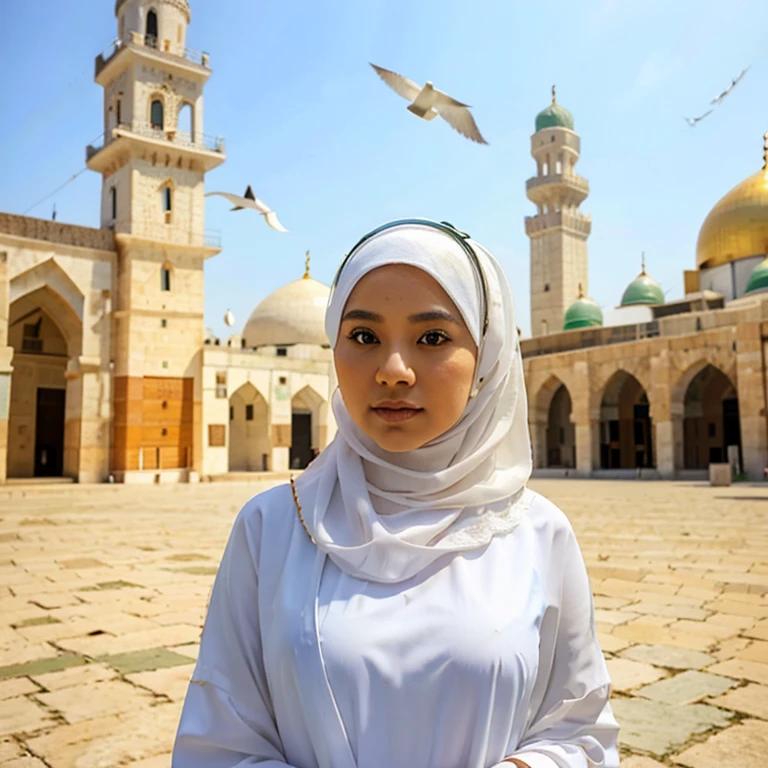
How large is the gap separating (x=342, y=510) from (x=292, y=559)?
5.3 inches

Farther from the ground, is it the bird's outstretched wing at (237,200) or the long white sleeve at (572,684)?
the bird's outstretched wing at (237,200)

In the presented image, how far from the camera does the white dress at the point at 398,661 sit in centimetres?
116

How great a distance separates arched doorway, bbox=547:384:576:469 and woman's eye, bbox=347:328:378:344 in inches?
1153

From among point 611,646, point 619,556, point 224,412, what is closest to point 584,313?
point 224,412

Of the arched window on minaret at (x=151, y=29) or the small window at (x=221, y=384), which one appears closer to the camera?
the arched window on minaret at (x=151, y=29)

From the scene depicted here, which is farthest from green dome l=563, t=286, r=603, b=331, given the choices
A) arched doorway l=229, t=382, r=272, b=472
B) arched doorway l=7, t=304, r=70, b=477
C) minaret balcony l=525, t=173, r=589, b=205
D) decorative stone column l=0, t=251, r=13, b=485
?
decorative stone column l=0, t=251, r=13, b=485

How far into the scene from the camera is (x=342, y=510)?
136 centimetres

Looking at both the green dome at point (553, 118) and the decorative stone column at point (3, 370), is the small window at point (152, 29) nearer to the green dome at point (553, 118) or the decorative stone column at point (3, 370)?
the decorative stone column at point (3, 370)

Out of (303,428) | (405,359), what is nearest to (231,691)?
(405,359)

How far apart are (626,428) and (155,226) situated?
59.3ft

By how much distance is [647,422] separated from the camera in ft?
86.7

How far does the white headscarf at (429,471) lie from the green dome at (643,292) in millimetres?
32568

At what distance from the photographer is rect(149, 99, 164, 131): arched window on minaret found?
23156 mm

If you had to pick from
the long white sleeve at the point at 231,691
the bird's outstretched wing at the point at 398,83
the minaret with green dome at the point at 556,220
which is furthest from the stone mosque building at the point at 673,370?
the long white sleeve at the point at 231,691
